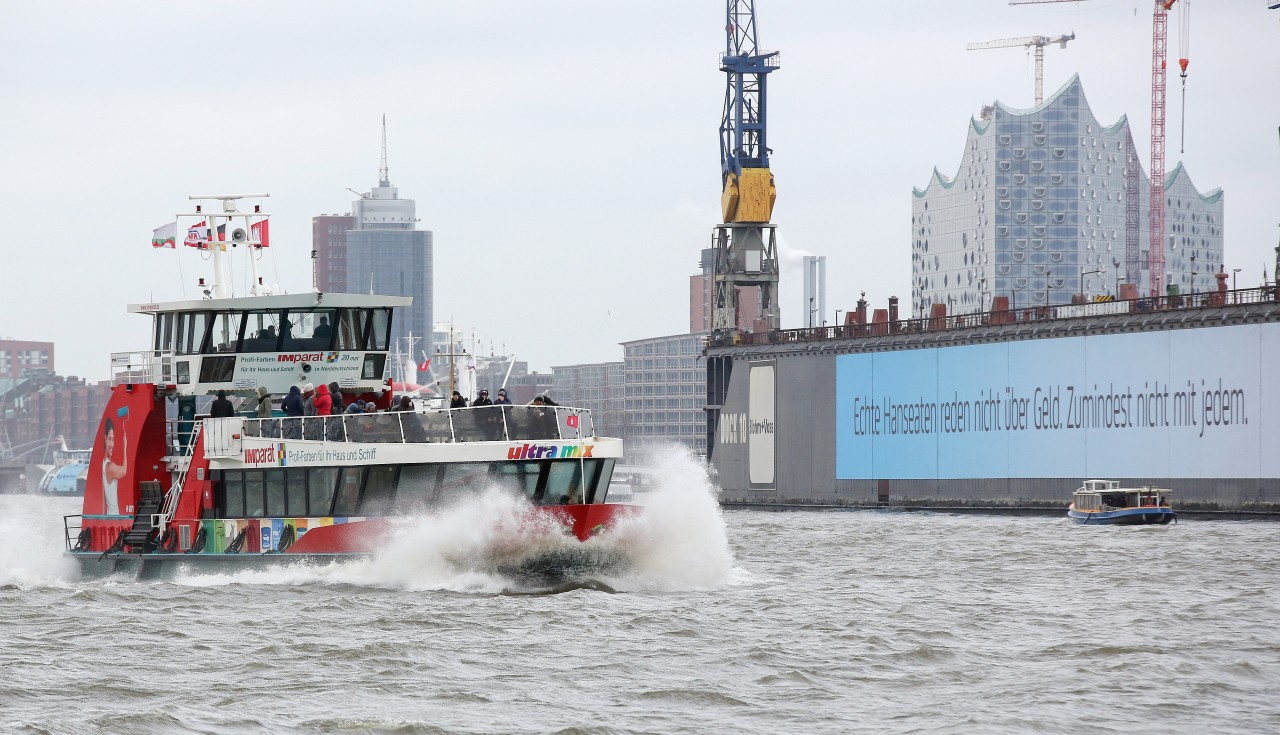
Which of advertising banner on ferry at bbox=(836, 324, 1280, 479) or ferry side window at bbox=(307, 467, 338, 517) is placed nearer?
ferry side window at bbox=(307, 467, 338, 517)

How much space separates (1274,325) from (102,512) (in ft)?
172

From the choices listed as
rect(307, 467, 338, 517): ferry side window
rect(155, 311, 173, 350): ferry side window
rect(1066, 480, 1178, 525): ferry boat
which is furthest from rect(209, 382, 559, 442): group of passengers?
rect(1066, 480, 1178, 525): ferry boat

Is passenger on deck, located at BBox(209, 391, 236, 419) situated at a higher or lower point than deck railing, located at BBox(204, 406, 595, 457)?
higher

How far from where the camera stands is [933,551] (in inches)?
1993

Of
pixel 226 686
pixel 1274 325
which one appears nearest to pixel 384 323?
pixel 226 686

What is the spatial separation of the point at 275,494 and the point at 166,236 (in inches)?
361

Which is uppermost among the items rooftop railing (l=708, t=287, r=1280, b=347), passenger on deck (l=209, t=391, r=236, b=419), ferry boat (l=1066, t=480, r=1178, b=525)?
rooftop railing (l=708, t=287, r=1280, b=347)

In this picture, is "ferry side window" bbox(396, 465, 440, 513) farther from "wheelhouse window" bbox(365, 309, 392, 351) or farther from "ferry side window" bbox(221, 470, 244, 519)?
"wheelhouse window" bbox(365, 309, 392, 351)

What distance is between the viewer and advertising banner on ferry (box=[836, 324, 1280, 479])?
7612cm

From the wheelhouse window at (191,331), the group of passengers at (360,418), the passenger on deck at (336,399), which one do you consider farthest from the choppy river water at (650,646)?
the wheelhouse window at (191,331)

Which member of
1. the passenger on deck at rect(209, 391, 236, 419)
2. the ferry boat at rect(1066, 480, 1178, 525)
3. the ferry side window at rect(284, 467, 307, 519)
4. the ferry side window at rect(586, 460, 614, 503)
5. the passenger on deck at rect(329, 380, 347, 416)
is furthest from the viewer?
the ferry boat at rect(1066, 480, 1178, 525)

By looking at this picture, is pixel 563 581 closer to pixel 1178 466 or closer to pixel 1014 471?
pixel 1178 466

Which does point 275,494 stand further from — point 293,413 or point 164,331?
point 164,331

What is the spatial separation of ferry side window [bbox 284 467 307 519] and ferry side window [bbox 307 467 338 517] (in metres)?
0.12
